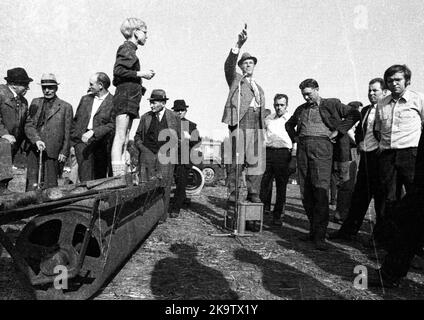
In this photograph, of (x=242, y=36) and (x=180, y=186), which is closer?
(x=242, y=36)

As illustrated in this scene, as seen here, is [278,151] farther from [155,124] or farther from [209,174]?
[209,174]

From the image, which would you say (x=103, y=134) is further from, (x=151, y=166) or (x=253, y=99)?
(x=253, y=99)

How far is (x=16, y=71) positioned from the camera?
538 cm

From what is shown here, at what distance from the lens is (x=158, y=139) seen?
21.3 feet

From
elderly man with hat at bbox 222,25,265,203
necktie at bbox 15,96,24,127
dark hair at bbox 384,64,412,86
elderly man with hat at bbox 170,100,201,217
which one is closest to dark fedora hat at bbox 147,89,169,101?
elderly man with hat at bbox 170,100,201,217

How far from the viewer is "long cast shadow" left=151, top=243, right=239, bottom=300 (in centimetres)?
301

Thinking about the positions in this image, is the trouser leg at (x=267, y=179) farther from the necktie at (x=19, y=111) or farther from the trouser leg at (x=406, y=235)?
the necktie at (x=19, y=111)

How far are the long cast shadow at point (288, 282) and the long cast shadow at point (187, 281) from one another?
1.33 feet

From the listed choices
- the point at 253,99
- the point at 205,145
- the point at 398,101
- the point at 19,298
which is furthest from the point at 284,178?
the point at 205,145

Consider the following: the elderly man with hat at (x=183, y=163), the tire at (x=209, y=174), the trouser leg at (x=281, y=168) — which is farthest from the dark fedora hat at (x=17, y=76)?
the tire at (x=209, y=174)

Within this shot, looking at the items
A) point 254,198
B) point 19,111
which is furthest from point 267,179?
point 19,111

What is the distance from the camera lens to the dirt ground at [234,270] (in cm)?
308

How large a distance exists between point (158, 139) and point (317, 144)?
2.73 meters

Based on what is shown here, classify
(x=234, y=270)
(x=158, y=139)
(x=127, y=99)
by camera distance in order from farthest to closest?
(x=158, y=139)
(x=127, y=99)
(x=234, y=270)
